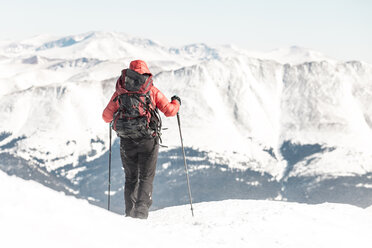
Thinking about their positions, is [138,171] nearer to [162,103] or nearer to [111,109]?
[111,109]

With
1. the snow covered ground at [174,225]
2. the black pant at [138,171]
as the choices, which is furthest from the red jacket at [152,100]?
the snow covered ground at [174,225]

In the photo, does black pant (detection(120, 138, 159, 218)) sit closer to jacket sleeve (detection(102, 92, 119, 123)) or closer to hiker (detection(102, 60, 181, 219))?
hiker (detection(102, 60, 181, 219))

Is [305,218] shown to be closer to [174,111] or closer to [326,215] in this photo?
[326,215]

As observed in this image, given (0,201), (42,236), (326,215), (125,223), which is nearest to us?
(42,236)

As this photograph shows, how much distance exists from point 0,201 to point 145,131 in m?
6.48

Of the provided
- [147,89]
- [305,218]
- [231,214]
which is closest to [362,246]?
[305,218]

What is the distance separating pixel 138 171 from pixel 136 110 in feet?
7.87

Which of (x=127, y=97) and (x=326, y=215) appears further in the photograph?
(x=326, y=215)

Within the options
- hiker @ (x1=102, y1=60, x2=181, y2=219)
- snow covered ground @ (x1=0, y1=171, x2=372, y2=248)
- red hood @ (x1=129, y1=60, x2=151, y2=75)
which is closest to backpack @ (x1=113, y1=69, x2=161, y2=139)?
hiker @ (x1=102, y1=60, x2=181, y2=219)

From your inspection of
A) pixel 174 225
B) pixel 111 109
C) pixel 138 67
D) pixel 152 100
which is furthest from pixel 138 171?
pixel 138 67

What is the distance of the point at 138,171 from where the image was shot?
1450 centimetres

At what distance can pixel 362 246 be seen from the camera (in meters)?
11.6

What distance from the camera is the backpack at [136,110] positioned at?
1301 centimetres

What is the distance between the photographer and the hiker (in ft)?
43.0
